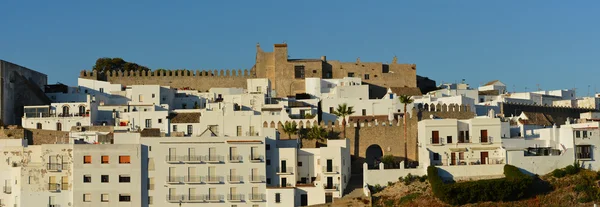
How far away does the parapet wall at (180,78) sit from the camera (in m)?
88.8

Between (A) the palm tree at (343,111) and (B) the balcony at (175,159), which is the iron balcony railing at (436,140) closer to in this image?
(A) the palm tree at (343,111)

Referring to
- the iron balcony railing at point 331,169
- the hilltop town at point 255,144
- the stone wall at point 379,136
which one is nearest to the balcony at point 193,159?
the hilltop town at point 255,144

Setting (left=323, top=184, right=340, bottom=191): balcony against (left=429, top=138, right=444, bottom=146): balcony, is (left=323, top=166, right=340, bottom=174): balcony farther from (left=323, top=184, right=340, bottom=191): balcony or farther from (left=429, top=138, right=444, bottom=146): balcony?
(left=429, top=138, right=444, bottom=146): balcony

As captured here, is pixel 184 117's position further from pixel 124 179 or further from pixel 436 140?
pixel 436 140

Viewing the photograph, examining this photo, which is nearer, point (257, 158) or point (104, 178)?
point (104, 178)

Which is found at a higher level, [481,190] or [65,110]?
[65,110]

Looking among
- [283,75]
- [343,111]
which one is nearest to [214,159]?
[343,111]

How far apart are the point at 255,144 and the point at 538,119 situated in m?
24.0

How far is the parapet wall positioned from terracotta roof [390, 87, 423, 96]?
11655 millimetres

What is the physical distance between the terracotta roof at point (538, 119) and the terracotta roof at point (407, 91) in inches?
360

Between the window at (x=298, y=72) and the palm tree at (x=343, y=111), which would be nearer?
the palm tree at (x=343, y=111)

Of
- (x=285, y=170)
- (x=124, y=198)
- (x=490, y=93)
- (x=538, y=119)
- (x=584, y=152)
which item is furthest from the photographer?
(x=490, y=93)

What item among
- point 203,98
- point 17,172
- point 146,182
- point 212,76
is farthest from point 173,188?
point 212,76

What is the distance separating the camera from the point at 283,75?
284 feet
